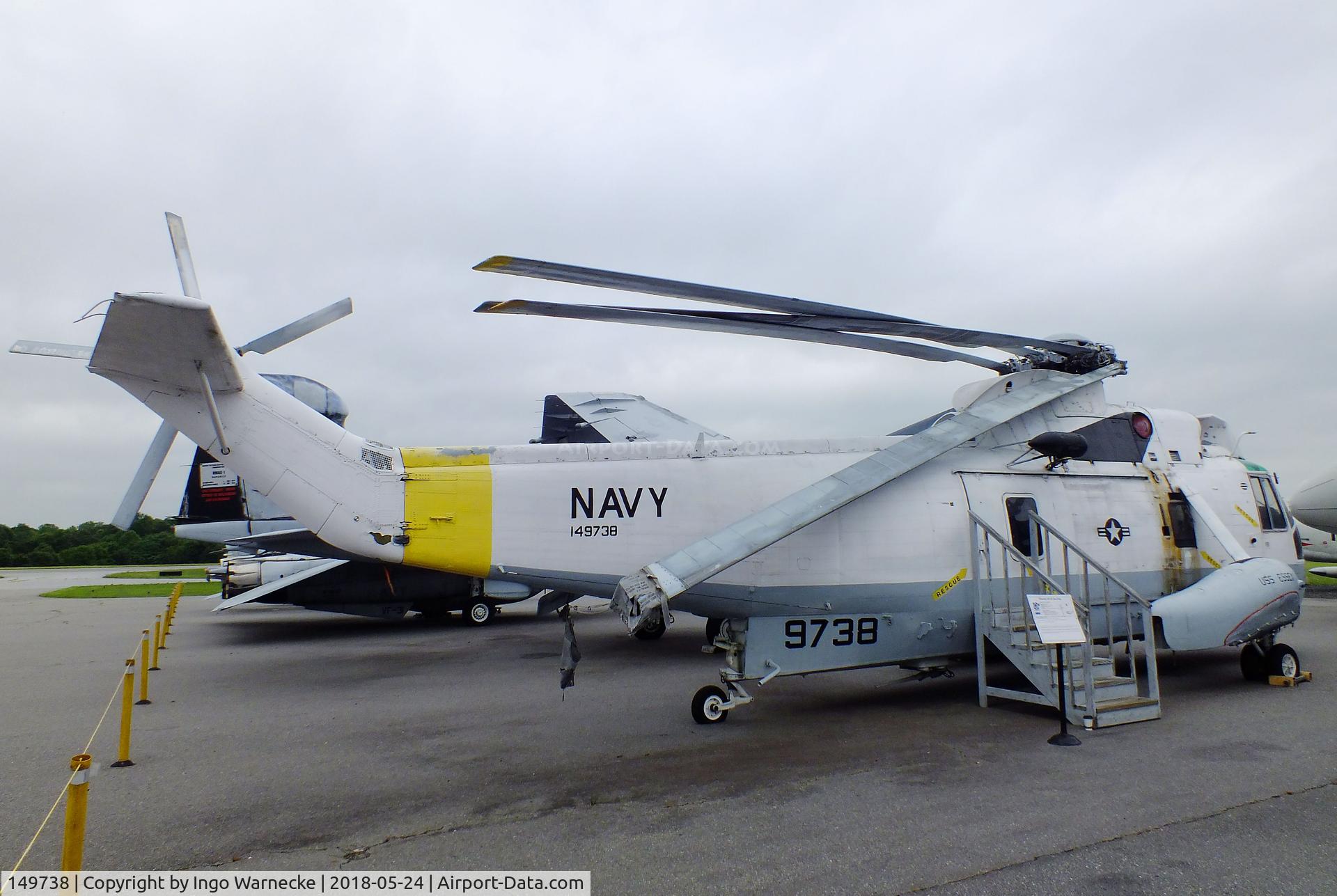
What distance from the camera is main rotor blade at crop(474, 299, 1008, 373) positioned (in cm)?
611

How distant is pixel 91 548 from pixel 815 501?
6507 centimetres

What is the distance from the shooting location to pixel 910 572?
7.90 metres

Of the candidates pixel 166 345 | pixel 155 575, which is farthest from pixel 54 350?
pixel 155 575

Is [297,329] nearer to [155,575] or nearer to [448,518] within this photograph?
[448,518]

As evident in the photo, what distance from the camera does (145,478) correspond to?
6918 millimetres

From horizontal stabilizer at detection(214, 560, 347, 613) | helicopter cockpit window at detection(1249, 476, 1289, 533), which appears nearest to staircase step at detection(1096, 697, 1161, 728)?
helicopter cockpit window at detection(1249, 476, 1289, 533)

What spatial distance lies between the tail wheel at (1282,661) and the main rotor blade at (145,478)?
12.5m

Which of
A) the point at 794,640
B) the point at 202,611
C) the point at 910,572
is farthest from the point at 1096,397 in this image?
the point at 202,611

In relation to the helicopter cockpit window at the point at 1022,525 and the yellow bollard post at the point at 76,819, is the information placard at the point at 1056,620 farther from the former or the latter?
the yellow bollard post at the point at 76,819

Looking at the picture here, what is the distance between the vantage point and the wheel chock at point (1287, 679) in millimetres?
8953

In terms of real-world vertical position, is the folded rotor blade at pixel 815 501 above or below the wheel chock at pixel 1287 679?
above

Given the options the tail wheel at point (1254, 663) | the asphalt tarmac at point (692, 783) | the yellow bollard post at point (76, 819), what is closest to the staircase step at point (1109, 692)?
the asphalt tarmac at point (692, 783)

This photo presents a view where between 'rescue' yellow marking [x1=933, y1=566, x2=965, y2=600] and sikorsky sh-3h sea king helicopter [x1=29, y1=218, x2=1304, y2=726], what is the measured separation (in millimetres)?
21

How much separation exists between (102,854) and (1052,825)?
20.1 feet
